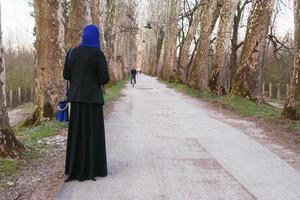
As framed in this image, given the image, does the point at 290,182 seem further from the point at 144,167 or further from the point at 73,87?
the point at 73,87

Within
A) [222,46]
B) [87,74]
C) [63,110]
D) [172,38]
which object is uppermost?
[172,38]

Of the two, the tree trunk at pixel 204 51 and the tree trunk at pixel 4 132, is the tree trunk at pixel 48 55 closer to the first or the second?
the tree trunk at pixel 4 132

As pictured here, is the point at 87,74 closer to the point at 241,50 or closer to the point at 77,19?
the point at 77,19

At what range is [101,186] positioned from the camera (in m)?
6.26

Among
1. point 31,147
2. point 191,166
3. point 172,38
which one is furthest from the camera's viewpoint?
point 172,38

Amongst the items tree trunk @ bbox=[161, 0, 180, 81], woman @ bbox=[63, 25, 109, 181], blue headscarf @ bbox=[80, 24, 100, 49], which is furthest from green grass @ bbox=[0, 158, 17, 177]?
tree trunk @ bbox=[161, 0, 180, 81]

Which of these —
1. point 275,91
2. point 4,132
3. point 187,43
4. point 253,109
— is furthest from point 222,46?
point 275,91

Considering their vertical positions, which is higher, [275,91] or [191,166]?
[191,166]

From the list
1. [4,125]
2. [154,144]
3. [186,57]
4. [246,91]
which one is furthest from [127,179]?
[186,57]

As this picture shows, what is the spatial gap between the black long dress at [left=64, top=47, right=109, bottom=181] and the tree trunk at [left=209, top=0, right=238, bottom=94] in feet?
55.9

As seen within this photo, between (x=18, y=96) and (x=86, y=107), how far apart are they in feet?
135

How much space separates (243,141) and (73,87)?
4533mm

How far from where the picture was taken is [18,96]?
4625cm

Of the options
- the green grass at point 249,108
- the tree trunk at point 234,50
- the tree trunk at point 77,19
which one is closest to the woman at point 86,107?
the green grass at point 249,108
